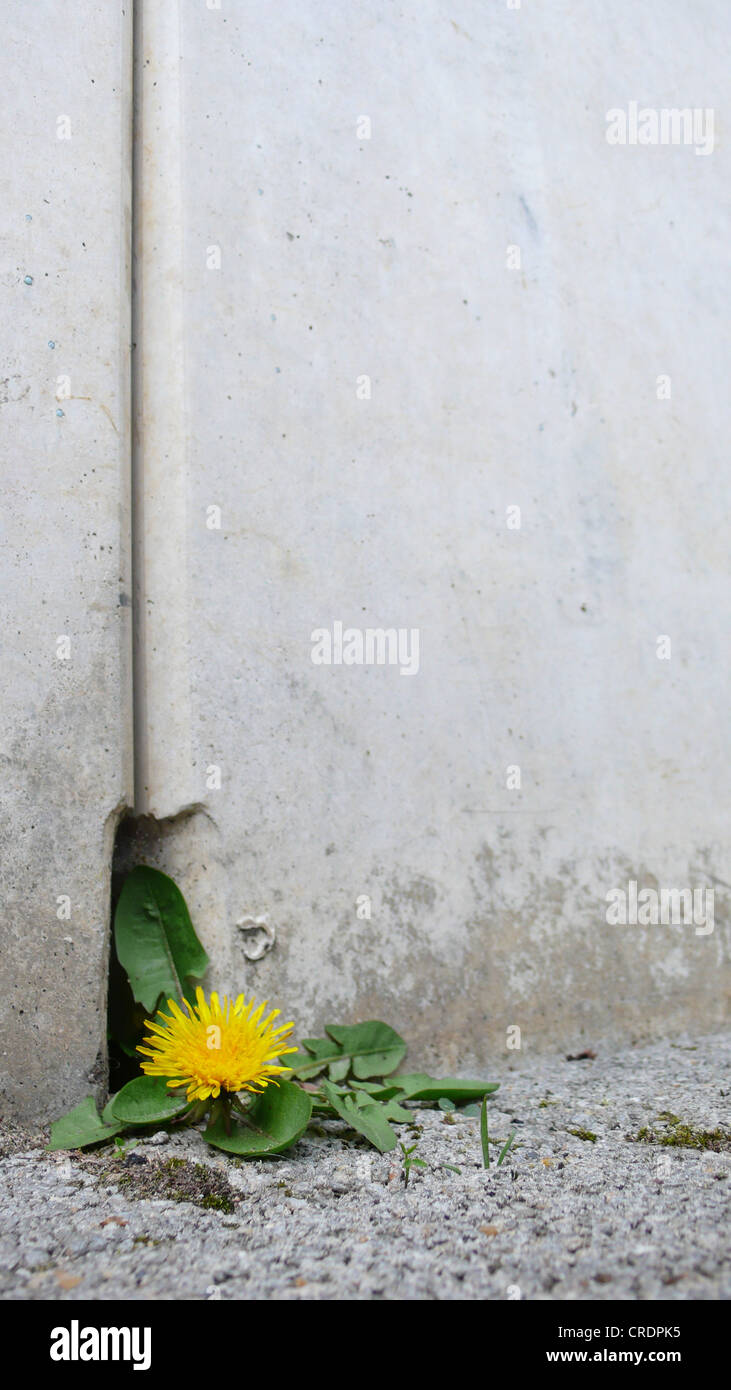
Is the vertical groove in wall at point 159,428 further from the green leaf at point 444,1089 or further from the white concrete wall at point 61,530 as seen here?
the green leaf at point 444,1089

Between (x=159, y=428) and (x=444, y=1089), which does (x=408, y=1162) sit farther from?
(x=159, y=428)

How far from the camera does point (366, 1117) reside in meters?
1.57

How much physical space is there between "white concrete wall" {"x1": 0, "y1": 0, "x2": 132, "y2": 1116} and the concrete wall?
0.07 feet

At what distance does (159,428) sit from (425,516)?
24.1 inches

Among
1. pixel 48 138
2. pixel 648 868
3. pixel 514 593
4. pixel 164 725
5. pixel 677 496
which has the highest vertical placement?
pixel 48 138

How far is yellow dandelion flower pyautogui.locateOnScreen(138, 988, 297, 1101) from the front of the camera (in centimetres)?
146

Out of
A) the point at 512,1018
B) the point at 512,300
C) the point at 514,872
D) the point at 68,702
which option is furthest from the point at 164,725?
the point at 512,300

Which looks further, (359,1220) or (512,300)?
(512,300)

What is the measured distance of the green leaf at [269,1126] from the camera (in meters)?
1.45

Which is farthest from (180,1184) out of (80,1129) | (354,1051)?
(354,1051)

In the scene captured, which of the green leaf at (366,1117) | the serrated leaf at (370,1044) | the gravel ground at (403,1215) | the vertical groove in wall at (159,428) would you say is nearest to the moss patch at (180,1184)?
the gravel ground at (403,1215)
